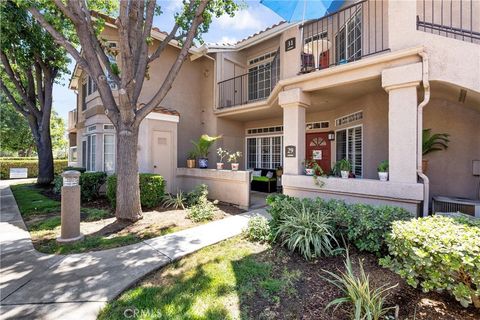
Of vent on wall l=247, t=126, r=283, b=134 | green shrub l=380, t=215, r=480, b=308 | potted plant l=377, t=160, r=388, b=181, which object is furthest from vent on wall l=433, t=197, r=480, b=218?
vent on wall l=247, t=126, r=283, b=134

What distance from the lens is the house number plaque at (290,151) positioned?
23.9 feet

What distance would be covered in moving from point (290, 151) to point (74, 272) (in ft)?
19.4

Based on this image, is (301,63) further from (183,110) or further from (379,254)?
(183,110)

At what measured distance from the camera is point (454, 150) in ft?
21.4

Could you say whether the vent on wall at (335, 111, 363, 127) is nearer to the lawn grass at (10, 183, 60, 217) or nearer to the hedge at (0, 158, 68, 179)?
the lawn grass at (10, 183, 60, 217)

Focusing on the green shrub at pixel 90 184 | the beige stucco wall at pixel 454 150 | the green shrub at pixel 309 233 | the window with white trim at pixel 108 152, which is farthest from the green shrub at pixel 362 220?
the window with white trim at pixel 108 152

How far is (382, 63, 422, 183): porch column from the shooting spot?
Result: 5309 mm

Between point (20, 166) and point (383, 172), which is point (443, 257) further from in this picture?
point (20, 166)

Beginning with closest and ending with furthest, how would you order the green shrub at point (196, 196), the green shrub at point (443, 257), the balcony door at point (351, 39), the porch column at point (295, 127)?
the green shrub at point (443, 257) < the porch column at point (295, 127) < the balcony door at point (351, 39) < the green shrub at point (196, 196)

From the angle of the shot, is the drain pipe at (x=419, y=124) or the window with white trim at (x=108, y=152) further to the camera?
the window with white trim at (x=108, y=152)

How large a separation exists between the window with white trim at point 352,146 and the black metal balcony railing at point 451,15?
3.25 m

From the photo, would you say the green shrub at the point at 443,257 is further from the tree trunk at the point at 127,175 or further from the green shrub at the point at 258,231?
the tree trunk at the point at 127,175

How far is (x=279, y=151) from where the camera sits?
12711 millimetres

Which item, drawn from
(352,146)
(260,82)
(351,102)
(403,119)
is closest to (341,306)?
(403,119)
